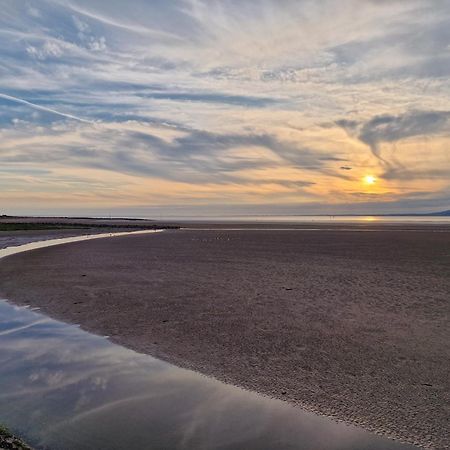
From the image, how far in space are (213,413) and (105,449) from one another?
179 cm

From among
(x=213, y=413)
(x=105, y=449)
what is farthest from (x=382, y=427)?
(x=105, y=449)

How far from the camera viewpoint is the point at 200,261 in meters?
28.6

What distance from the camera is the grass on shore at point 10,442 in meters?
5.43

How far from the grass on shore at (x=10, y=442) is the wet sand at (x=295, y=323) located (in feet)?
12.7

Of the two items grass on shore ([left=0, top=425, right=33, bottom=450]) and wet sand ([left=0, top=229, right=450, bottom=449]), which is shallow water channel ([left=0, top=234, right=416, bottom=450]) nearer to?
grass on shore ([left=0, top=425, right=33, bottom=450])

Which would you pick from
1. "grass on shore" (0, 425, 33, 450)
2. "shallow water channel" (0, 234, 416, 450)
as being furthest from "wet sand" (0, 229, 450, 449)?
"grass on shore" (0, 425, 33, 450)

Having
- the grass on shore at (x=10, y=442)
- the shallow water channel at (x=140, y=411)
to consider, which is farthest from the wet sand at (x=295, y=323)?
the grass on shore at (x=10, y=442)

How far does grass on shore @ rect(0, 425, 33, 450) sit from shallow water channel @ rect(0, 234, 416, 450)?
294mm

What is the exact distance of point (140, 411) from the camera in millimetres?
Answer: 7066

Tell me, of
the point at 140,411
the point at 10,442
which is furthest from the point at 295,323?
the point at 10,442

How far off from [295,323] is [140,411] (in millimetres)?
6461

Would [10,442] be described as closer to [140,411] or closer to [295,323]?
[140,411]

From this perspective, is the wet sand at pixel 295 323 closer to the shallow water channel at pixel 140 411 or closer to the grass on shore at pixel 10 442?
the shallow water channel at pixel 140 411

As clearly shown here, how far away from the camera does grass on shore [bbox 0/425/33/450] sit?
17.8 feet
